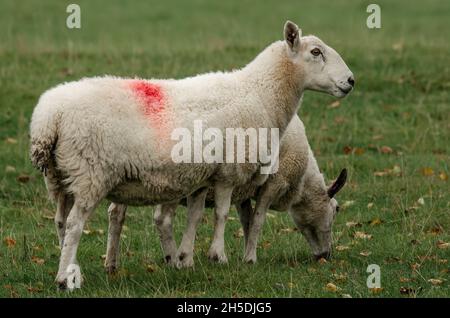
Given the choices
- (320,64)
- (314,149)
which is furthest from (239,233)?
(314,149)

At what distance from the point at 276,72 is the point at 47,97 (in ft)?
7.46

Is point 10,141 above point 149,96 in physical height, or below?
below

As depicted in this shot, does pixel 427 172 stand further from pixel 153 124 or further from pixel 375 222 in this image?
pixel 153 124

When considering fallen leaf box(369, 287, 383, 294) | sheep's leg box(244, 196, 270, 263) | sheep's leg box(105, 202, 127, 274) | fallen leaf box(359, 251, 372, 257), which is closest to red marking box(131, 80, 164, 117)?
sheep's leg box(105, 202, 127, 274)

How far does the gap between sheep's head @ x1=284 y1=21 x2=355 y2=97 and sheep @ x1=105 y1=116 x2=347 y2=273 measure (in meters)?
0.90

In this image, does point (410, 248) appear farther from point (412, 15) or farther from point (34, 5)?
point (34, 5)

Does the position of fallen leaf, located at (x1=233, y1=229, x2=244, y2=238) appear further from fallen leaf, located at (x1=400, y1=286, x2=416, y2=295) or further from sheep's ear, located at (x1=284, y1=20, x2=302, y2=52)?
fallen leaf, located at (x1=400, y1=286, x2=416, y2=295)

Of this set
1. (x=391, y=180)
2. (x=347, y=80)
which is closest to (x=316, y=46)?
(x=347, y=80)

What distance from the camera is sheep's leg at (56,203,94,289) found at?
776 cm

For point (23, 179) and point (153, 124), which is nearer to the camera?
point (153, 124)

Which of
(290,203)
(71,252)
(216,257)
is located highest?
(71,252)

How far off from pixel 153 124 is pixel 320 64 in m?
1.87

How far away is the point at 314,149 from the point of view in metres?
13.8
